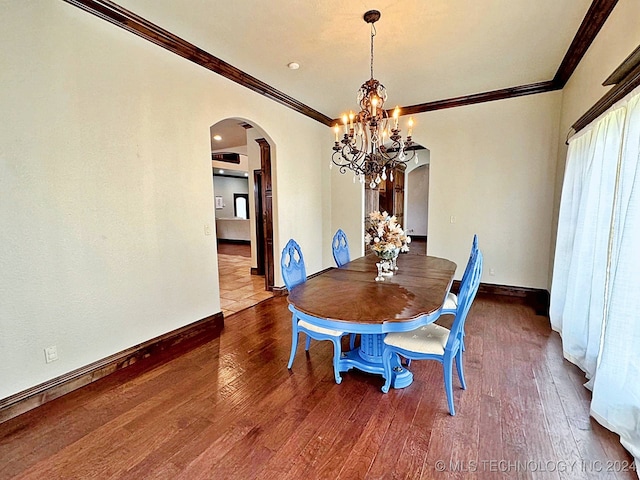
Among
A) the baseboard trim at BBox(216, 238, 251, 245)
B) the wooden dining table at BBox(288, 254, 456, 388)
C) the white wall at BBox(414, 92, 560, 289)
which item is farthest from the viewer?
the baseboard trim at BBox(216, 238, 251, 245)

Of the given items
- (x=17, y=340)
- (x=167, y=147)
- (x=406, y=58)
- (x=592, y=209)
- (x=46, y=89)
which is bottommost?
(x=17, y=340)

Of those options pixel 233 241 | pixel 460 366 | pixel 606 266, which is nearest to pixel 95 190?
pixel 460 366

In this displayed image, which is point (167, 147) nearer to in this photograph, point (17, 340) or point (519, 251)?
point (17, 340)

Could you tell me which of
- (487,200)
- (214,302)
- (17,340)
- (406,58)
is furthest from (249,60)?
(487,200)

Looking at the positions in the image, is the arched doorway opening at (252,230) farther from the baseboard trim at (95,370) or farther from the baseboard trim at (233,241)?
the baseboard trim at (233,241)

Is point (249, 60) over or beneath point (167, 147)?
over

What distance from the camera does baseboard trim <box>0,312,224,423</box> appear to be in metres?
2.05

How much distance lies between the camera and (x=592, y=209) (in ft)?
8.14

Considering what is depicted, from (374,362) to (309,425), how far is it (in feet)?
2.48

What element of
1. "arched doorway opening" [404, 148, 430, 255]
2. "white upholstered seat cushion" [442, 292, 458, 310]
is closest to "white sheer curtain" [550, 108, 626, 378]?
"white upholstered seat cushion" [442, 292, 458, 310]

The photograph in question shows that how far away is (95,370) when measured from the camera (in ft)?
8.00

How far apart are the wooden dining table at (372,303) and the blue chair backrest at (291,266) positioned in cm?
11

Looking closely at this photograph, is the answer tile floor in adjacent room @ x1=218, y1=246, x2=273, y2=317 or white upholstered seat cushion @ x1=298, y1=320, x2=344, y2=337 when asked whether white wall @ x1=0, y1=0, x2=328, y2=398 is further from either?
white upholstered seat cushion @ x1=298, y1=320, x2=344, y2=337

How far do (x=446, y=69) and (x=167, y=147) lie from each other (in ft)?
10.7
